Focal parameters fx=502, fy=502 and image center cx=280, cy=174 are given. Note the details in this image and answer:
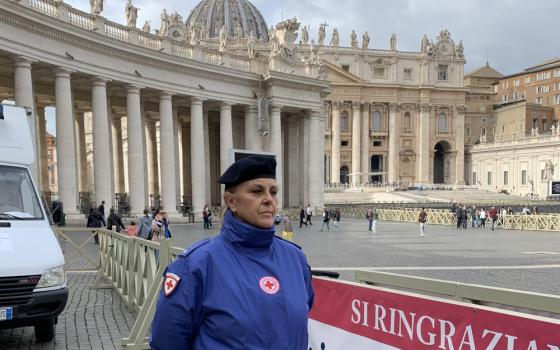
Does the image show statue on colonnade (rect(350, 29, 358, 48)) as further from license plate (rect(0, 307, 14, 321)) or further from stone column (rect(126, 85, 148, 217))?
license plate (rect(0, 307, 14, 321))

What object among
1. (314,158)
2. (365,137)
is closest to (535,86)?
→ (365,137)

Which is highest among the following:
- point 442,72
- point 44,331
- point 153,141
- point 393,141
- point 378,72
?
point 442,72

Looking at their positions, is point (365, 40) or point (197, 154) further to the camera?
point (365, 40)

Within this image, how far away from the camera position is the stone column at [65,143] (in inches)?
1042

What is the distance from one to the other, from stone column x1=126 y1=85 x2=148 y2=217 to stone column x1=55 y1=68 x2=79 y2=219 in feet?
13.8

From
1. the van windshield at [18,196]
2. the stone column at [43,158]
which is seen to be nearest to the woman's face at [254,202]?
the van windshield at [18,196]

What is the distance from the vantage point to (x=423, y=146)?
9606 centimetres

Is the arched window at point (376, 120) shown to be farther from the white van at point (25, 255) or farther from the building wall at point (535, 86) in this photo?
the white van at point (25, 255)

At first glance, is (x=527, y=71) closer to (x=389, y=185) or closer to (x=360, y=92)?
(x=360, y=92)

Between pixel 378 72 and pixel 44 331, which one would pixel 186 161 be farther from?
pixel 378 72

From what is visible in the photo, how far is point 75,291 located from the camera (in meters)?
10.9

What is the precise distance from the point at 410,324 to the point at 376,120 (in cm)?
9522

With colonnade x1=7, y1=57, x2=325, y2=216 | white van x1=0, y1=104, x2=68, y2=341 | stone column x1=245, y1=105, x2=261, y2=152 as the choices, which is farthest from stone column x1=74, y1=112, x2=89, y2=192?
white van x1=0, y1=104, x2=68, y2=341

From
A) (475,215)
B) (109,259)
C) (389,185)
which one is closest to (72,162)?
(109,259)
